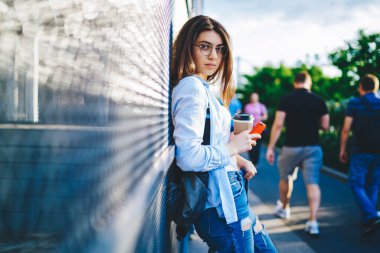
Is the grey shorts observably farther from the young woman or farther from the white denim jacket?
the white denim jacket

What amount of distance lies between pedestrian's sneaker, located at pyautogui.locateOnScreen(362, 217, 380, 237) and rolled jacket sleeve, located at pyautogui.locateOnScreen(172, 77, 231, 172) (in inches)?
152

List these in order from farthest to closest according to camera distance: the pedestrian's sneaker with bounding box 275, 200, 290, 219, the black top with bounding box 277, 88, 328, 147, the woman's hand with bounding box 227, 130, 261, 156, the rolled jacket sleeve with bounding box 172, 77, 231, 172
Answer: the pedestrian's sneaker with bounding box 275, 200, 290, 219, the black top with bounding box 277, 88, 328, 147, the woman's hand with bounding box 227, 130, 261, 156, the rolled jacket sleeve with bounding box 172, 77, 231, 172

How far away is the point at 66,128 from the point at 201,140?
1158mm

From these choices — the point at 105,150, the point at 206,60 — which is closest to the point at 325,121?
the point at 206,60

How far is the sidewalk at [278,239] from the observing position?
449 centimetres

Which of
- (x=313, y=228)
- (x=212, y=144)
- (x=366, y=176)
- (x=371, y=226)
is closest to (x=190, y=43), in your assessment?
(x=212, y=144)

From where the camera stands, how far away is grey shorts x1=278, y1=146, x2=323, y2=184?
5078 millimetres

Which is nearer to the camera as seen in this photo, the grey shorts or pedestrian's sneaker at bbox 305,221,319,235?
pedestrian's sneaker at bbox 305,221,319,235

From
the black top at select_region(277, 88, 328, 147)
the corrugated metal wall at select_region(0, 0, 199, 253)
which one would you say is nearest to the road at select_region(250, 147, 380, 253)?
the black top at select_region(277, 88, 328, 147)

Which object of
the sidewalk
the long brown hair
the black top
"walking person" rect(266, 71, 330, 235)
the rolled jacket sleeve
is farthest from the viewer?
the black top

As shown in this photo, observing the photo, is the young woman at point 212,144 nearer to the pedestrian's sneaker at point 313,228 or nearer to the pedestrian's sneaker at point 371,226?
the pedestrian's sneaker at point 313,228

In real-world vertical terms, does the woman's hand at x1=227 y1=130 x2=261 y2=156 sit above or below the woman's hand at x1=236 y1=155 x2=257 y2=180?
above

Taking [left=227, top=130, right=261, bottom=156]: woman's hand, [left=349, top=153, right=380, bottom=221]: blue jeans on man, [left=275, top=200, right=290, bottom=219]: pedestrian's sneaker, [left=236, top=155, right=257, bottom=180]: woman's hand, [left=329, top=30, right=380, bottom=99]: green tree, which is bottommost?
[left=275, top=200, right=290, bottom=219]: pedestrian's sneaker

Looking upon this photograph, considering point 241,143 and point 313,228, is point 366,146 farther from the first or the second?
point 241,143
